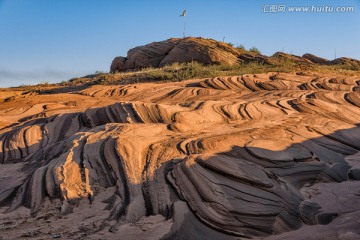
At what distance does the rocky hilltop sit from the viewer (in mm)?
27297

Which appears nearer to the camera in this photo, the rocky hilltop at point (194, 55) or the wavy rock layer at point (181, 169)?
the wavy rock layer at point (181, 169)

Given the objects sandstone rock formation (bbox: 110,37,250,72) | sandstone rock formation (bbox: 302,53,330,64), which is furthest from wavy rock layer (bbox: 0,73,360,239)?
sandstone rock formation (bbox: 302,53,330,64)

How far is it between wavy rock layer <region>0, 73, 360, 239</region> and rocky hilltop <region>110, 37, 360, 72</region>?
14945 millimetres

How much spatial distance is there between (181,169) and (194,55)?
2280 cm

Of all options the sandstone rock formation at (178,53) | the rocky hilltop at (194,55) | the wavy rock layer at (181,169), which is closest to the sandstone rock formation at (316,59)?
the rocky hilltop at (194,55)

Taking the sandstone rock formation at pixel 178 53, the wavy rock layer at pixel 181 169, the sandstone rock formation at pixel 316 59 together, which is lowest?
the wavy rock layer at pixel 181 169

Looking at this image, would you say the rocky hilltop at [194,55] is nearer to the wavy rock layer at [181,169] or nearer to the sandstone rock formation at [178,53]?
the sandstone rock formation at [178,53]

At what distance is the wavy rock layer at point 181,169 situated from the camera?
559cm

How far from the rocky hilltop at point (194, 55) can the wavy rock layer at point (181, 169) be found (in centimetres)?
1494

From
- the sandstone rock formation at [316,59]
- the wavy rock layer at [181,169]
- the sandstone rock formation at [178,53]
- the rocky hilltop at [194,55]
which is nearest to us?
the wavy rock layer at [181,169]

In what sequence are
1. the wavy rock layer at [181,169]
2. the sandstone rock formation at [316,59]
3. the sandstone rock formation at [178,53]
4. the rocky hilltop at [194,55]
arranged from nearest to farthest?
the wavy rock layer at [181,169] → the rocky hilltop at [194,55] → the sandstone rock formation at [178,53] → the sandstone rock formation at [316,59]

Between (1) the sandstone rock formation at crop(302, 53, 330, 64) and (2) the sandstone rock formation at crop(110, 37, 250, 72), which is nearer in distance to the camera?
(2) the sandstone rock formation at crop(110, 37, 250, 72)

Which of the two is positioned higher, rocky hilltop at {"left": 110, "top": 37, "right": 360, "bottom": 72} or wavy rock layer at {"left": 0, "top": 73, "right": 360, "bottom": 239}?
rocky hilltop at {"left": 110, "top": 37, "right": 360, "bottom": 72}

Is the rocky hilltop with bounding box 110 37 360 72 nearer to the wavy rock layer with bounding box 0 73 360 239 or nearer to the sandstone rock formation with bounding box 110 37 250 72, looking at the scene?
the sandstone rock formation with bounding box 110 37 250 72
